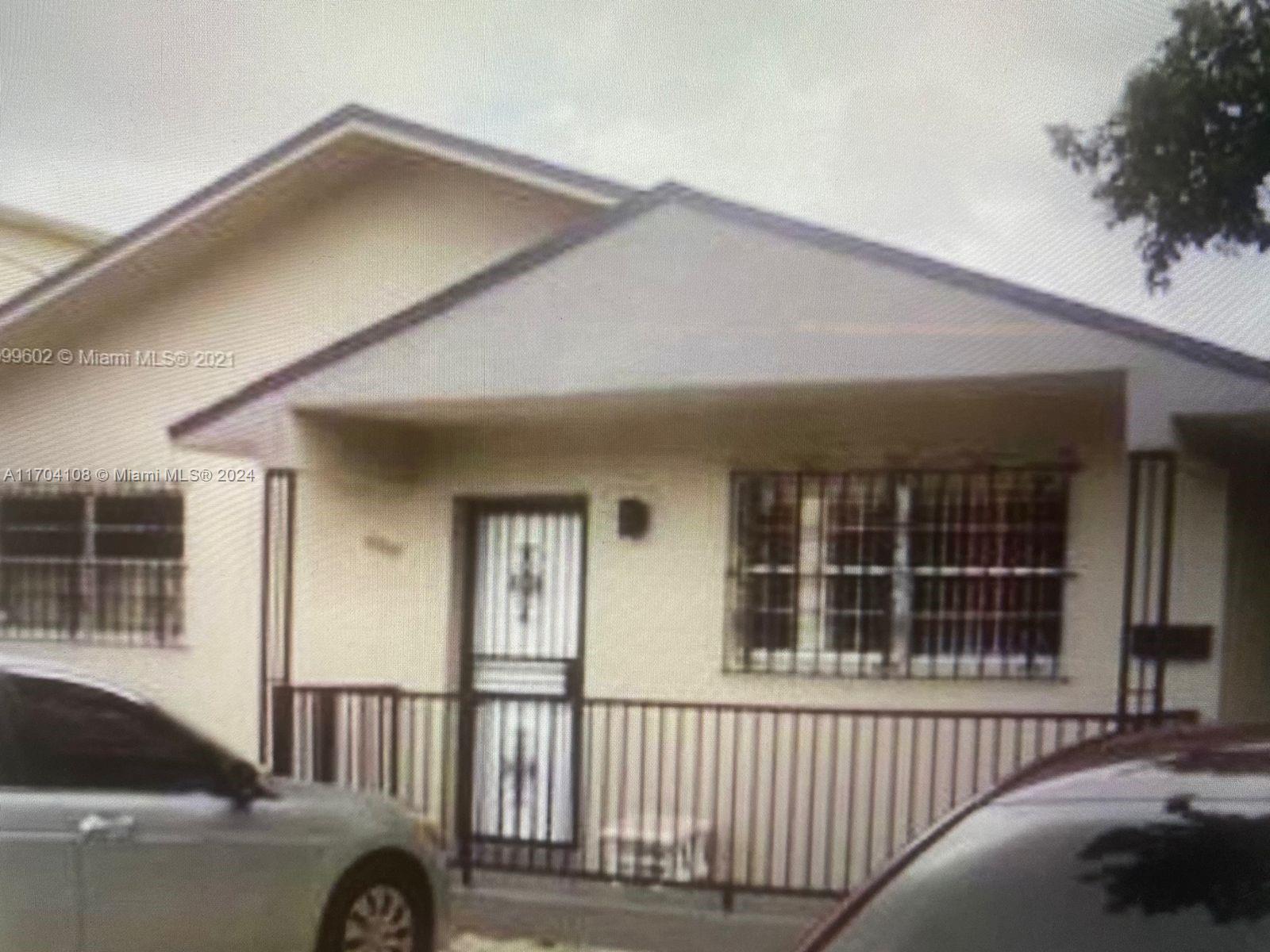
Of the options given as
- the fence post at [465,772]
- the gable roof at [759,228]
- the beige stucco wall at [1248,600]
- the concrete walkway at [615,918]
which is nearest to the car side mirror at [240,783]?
the concrete walkway at [615,918]

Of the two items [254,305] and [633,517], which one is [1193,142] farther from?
[254,305]

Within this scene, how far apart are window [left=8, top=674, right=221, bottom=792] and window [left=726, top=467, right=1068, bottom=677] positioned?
3.16m

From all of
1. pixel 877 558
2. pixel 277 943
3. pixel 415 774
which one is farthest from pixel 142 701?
pixel 877 558

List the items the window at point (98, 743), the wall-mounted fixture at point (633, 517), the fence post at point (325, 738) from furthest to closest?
the wall-mounted fixture at point (633, 517)
the fence post at point (325, 738)
the window at point (98, 743)

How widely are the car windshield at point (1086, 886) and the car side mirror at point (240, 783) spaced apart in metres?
2.77

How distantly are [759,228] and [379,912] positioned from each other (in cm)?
300

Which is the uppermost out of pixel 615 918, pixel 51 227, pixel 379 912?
pixel 51 227

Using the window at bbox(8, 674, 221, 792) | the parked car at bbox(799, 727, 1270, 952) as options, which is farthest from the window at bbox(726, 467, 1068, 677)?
the parked car at bbox(799, 727, 1270, 952)

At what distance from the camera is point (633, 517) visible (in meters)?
7.20

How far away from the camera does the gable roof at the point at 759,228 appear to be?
506 cm

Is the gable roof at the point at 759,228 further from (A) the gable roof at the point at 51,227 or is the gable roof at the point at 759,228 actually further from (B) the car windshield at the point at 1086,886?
(B) the car windshield at the point at 1086,886

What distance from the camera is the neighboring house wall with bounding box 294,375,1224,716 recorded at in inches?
246

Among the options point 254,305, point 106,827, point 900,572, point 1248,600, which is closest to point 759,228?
point 900,572

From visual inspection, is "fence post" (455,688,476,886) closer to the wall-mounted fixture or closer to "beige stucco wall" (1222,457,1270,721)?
the wall-mounted fixture
